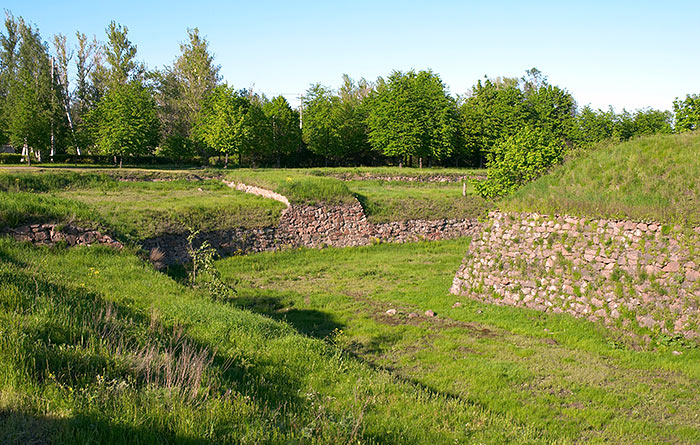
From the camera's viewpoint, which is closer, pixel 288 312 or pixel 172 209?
pixel 288 312

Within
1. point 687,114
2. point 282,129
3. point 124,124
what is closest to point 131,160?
point 124,124

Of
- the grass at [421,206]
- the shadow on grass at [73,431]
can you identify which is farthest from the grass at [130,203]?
the shadow on grass at [73,431]

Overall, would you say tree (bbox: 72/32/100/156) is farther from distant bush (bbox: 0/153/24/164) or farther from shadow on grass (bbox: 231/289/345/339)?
shadow on grass (bbox: 231/289/345/339)

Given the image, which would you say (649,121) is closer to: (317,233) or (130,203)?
(317,233)

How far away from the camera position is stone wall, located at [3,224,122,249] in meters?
15.4

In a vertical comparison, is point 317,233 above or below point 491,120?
below

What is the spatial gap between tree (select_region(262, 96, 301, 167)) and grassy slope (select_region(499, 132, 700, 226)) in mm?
45558

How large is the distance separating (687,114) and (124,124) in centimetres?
4470

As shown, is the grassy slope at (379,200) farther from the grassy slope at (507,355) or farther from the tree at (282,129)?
the tree at (282,129)

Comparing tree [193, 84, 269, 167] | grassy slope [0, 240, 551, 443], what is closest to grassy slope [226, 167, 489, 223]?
grassy slope [0, 240, 551, 443]

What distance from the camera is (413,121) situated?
57.0 metres

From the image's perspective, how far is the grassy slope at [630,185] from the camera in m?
12.9

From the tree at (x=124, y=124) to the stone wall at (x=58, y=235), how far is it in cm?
3271

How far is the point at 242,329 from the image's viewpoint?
29.9 feet
